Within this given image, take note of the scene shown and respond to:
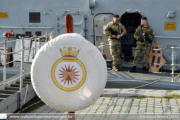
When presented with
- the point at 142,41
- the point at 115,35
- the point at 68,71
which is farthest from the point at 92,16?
the point at 68,71

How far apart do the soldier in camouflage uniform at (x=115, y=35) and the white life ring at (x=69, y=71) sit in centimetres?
511

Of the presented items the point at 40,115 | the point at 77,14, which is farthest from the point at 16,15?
the point at 40,115

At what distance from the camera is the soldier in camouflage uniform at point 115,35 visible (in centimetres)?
895

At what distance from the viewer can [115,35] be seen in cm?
902

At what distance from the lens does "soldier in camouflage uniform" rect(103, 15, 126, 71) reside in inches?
352

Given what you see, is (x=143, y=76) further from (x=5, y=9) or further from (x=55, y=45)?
(x=5, y=9)

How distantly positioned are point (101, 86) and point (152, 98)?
8.28 ft

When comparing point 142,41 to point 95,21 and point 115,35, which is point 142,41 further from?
point 95,21

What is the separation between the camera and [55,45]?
148 inches

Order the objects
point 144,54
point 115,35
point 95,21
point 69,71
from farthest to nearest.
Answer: point 95,21, point 115,35, point 144,54, point 69,71

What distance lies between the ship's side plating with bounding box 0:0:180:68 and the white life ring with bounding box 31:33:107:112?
19.5ft

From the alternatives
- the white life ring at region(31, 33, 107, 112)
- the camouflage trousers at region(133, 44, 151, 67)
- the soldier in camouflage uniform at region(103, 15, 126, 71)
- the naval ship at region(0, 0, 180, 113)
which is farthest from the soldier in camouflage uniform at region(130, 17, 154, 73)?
the white life ring at region(31, 33, 107, 112)

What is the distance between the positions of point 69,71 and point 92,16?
6170 millimetres

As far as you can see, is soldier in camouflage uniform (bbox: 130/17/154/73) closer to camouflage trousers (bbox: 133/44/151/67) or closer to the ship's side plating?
camouflage trousers (bbox: 133/44/151/67)
